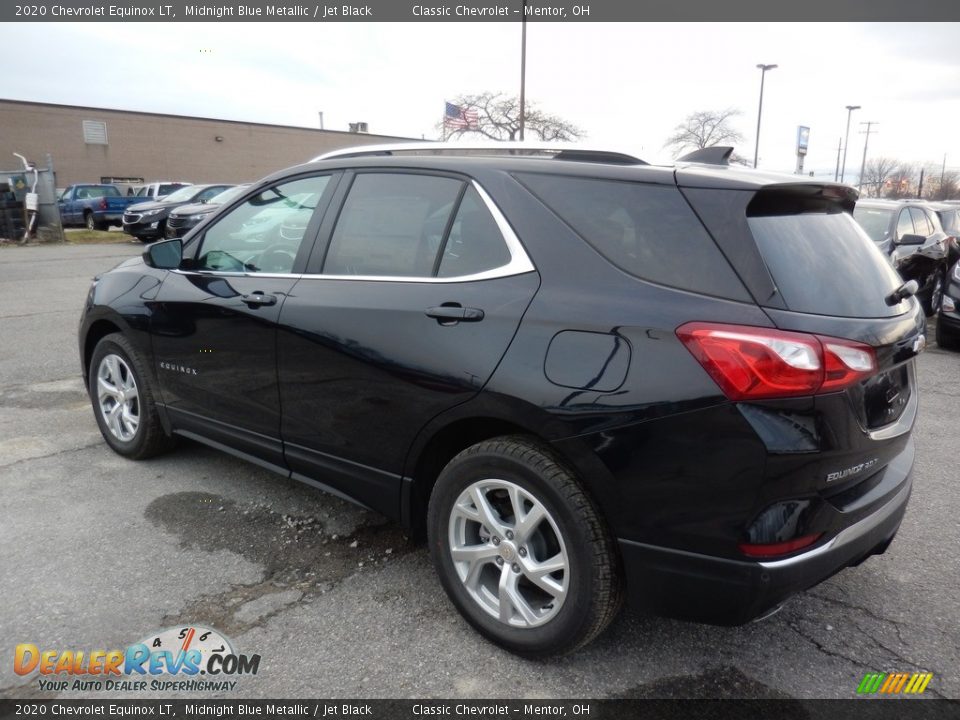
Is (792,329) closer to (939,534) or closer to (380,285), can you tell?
(380,285)

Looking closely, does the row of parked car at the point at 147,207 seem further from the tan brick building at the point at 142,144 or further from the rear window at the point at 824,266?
the tan brick building at the point at 142,144

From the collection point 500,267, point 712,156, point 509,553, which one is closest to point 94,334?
point 500,267

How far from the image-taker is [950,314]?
8.09 metres

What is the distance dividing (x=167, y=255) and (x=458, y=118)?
103 feet

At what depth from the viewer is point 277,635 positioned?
A: 2709mm

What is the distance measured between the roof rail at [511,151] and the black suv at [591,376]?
0.06 feet

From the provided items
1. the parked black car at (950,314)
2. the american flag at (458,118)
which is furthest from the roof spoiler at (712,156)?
the american flag at (458,118)

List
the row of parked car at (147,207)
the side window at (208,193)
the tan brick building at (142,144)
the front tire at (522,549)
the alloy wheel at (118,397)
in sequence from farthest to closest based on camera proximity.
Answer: the tan brick building at (142,144), the side window at (208,193), the row of parked car at (147,207), the alloy wheel at (118,397), the front tire at (522,549)

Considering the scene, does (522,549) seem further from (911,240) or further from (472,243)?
(911,240)

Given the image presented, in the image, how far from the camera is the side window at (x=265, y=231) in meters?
3.45

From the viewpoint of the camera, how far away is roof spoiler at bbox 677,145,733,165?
2.93m

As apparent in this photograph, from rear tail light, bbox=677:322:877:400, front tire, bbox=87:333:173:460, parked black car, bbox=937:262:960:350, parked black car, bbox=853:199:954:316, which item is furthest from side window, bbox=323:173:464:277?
parked black car, bbox=937:262:960:350

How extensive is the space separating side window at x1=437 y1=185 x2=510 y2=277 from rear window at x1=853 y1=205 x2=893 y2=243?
7927 millimetres

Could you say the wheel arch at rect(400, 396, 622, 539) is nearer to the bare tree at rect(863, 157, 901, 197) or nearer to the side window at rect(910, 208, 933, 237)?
the side window at rect(910, 208, 933, 237)
